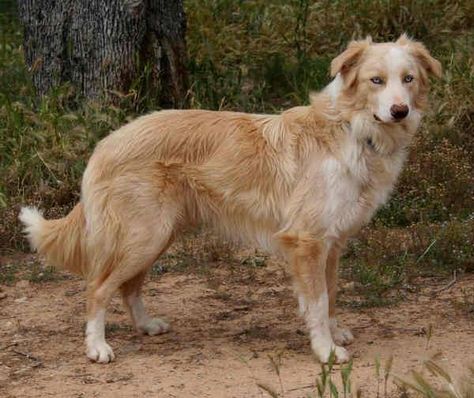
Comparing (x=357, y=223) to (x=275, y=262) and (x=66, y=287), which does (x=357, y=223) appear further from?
(x=66, y=287)

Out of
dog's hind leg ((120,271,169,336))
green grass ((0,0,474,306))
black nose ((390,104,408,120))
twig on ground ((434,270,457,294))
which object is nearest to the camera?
black nose ((390,104,408,120))

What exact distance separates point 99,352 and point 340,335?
4.45ft

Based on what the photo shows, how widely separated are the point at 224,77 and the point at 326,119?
380 cm

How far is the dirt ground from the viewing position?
5582mm

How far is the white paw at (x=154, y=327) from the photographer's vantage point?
6.36 m

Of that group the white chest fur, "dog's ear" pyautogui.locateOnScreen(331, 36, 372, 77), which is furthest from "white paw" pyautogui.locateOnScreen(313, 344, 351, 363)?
"dog's ear" pyautogui.locateOnScreen(331, 36, 372, 77)

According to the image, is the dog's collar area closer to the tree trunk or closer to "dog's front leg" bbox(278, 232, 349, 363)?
"dog's front leg" bbox(278, 232, 349, 363)

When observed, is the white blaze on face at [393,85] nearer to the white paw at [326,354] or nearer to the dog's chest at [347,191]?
the dog's chest at [347,191]

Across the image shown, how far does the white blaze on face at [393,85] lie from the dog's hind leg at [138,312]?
1.78 m

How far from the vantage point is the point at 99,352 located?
5898 mm

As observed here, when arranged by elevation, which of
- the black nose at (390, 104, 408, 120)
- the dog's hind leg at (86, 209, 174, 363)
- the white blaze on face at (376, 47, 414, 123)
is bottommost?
the dog's hind leg at (86, 209, 174, 363)

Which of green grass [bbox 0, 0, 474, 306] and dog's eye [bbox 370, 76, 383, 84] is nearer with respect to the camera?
dog's eye [bbox 370, 76, 383, 84]

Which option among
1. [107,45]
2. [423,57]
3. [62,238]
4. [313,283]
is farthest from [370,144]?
[107,45]

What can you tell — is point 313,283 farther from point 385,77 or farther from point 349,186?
point 385,77
